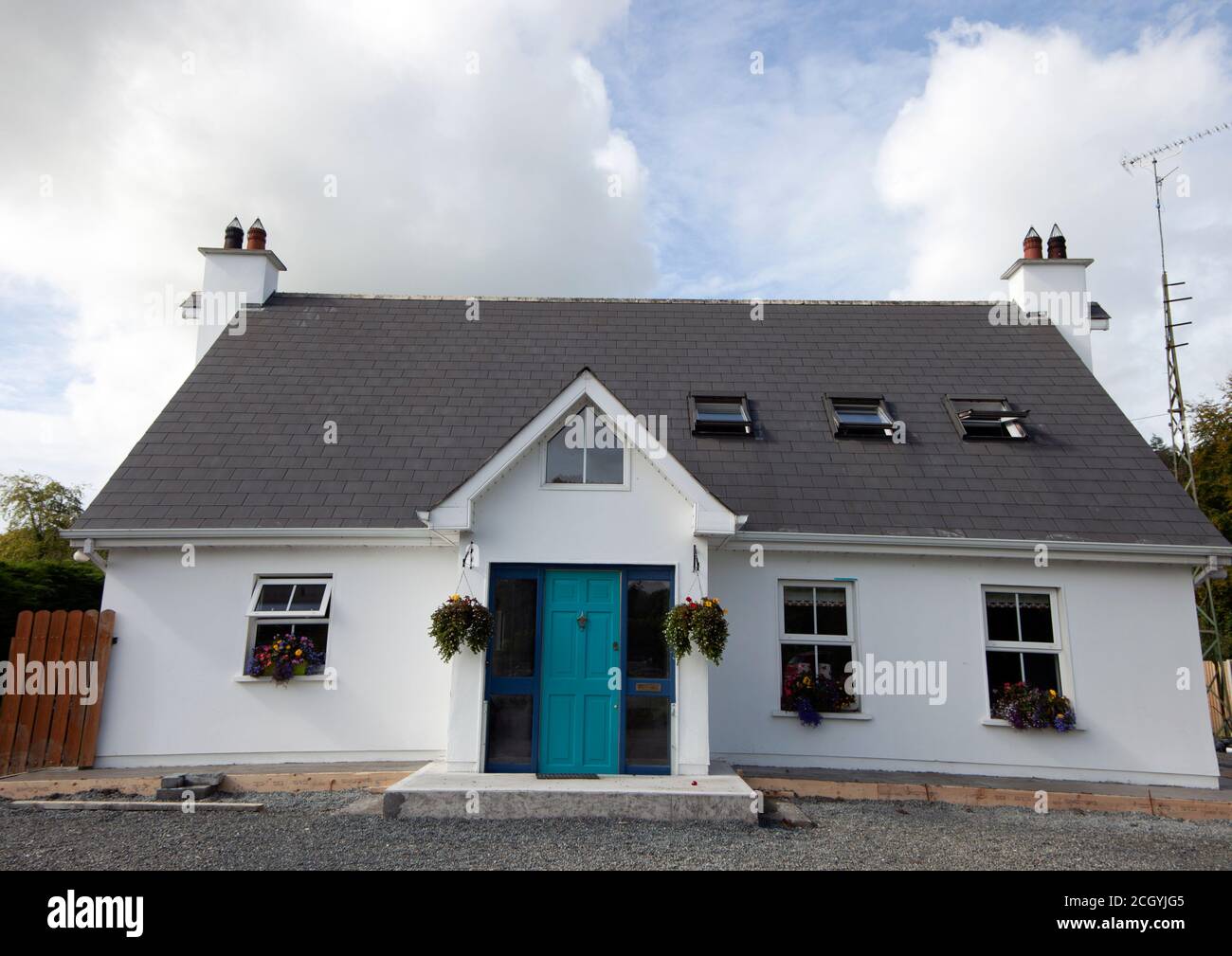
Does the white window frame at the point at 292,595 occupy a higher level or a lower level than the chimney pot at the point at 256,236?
lower

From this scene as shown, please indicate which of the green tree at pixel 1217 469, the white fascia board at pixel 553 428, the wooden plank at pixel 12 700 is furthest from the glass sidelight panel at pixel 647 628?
the green tree at pixel 1217 469

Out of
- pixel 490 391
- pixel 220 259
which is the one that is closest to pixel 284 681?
pixel 490 391

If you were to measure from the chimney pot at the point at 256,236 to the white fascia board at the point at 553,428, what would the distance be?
29.5 feet

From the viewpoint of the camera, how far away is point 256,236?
1490 centimetres

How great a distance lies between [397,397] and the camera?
42.3ft

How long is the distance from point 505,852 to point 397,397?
8094mm

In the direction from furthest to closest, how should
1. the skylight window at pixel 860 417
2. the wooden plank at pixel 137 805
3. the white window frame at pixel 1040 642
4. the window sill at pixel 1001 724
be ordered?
the skylight window at pixel 860 417 → the white window frame at pixel 1040 642 → the window sill at pixel 1001 724 → the wooden plank at pixel 137 805

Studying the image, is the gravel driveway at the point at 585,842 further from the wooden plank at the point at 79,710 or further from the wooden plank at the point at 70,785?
the wooden plank at the point at 79,710

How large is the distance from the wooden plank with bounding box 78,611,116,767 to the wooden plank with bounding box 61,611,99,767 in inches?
2.2

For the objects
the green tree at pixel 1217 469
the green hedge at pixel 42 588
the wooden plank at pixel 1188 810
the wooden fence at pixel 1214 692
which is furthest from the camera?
the green tree at pixel 1217 469

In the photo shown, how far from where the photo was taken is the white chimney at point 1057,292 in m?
14.5

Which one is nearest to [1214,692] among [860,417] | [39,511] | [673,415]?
[860,417]

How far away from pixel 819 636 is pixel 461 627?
15.9ft
